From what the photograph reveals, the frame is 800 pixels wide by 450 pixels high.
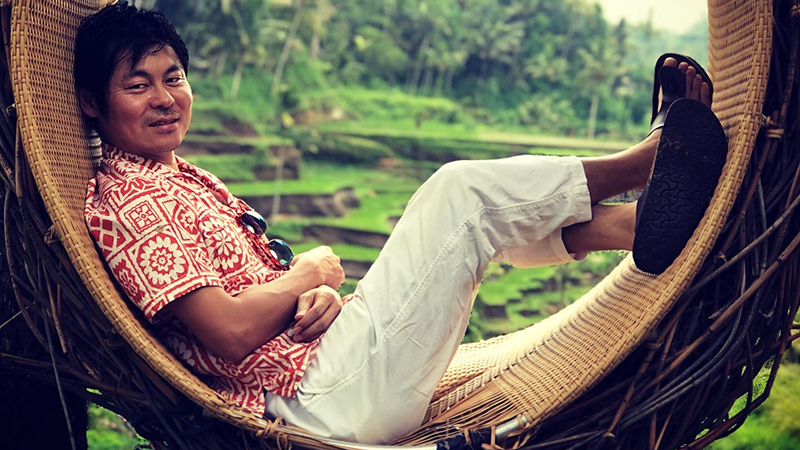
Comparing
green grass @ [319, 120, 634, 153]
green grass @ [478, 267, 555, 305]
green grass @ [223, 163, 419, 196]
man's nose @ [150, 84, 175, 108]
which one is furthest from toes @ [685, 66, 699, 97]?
green grass @ [319, 120, 634, 153]

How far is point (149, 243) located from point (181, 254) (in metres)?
0.06

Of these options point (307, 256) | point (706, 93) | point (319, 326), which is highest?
point (706, 93)

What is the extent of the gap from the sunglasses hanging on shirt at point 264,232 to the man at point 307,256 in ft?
0.18

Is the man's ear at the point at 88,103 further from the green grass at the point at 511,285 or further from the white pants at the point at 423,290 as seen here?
the green grass at the point at 511,285

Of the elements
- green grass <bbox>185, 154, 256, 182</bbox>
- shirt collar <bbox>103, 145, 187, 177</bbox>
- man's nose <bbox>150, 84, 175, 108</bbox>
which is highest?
man's nose <bbox>150, 84, 175, 108</bbox>

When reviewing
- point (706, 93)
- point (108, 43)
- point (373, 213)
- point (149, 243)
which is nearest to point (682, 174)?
point (706, 93)

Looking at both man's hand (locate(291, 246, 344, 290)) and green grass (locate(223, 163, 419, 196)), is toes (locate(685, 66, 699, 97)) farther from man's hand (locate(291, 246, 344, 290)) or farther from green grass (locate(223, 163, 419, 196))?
green grass (locate(223, 163, 419, 196))

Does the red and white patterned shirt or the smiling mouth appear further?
the smiling mouth

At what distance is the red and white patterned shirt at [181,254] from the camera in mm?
1343

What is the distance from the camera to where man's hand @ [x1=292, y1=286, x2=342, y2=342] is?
4.79 feet

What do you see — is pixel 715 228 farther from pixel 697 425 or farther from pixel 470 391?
pixel 470 391

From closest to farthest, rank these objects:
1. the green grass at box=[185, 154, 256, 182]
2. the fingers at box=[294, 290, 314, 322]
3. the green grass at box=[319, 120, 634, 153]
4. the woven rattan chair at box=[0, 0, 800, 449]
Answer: the woven rattan chair at box=[0, 0, 800, 449], the fingers at box=[294, 290, 314, 322], the green grass at box=[185, 154, 256, 182], the green grass at box=[319, 120, 634, 153]

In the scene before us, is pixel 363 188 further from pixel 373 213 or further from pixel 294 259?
pixel 294 259

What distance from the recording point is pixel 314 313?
1.47 metres
